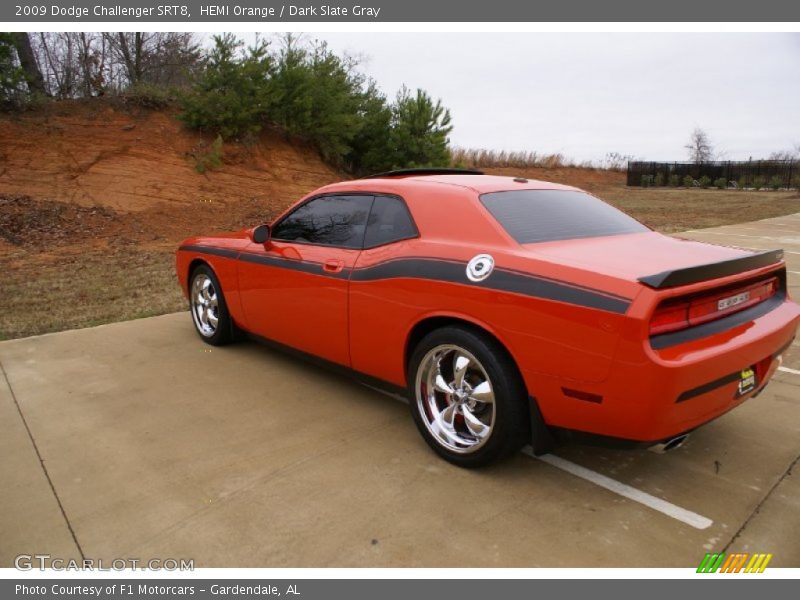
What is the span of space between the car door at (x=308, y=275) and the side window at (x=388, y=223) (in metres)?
0.08

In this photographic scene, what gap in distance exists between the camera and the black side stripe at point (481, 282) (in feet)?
8.28

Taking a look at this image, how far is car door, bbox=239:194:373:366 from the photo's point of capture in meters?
3.79

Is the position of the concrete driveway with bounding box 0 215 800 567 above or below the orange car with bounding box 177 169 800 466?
below

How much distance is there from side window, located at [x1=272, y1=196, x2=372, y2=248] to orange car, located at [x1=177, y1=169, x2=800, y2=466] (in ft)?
0.04

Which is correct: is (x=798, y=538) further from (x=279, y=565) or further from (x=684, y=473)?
(x=279, y=565)

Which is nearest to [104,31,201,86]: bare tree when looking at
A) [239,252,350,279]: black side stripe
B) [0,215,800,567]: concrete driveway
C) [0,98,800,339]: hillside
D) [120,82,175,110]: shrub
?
[120,82,175,110]: shrub

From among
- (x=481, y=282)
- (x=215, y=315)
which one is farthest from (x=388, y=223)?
(x=215, y=315)

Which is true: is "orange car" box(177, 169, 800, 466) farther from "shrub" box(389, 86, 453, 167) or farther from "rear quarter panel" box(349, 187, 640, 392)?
"shrub" box(389, 86, 453, 167)

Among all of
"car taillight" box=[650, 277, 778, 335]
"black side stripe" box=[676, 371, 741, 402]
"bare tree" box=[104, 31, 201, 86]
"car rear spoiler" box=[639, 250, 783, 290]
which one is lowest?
"black side stripe" box=[676, 371, 741, 402]

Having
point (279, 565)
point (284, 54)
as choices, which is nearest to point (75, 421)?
point (279, 565)

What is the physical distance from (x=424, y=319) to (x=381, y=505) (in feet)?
3.18

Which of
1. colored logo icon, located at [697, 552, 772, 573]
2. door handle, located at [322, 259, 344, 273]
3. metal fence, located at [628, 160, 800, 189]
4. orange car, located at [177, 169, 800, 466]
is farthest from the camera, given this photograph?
metal fence, located at [628, 160, 800, 189]

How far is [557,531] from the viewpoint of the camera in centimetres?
261

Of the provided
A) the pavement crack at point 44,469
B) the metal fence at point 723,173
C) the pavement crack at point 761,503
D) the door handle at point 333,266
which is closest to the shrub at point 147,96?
the pavement crack at point 44,469
